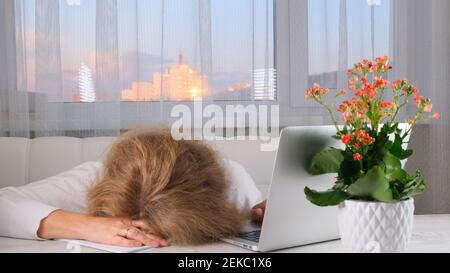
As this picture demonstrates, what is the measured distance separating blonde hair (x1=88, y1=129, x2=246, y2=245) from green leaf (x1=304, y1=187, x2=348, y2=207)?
216mm

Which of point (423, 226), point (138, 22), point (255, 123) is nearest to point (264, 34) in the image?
point (255, 123)

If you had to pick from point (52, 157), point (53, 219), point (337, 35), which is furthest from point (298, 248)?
point (337, 35)

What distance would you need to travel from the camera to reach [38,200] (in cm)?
130

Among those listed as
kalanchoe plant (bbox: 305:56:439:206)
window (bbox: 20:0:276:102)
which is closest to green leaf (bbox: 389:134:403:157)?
kalanchoe plant (bbox: 305:56:439:206)

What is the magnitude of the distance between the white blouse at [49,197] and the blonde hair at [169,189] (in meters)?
0.08

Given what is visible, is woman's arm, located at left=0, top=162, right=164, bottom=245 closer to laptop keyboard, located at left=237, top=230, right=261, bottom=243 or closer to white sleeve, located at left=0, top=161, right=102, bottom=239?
white sleeve, located at left=0, top=161, right=102, bottom=239

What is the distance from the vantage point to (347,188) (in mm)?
866

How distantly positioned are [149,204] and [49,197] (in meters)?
0.46

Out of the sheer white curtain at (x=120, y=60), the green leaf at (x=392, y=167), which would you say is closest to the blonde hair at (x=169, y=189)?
the green leaf at (x=392, y=167)

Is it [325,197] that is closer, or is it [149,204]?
[325,197]

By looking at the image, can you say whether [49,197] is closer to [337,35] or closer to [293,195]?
[293,195]

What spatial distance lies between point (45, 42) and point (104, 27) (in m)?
0.28

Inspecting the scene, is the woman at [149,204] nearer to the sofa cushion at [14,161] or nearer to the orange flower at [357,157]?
the orange flower at [357,157]
